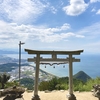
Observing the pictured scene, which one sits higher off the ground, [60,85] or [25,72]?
[60,85]

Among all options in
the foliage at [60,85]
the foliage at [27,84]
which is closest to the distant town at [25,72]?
the foliage at [60,85]

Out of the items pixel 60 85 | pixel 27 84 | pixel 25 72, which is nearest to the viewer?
pixel 60 85

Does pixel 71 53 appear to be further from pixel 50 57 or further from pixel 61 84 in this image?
pixel 61 84

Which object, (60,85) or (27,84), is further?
(27,84)

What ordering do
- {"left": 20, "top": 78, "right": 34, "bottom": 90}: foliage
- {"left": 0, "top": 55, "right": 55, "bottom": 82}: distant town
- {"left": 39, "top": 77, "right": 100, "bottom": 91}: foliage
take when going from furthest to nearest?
{"left": 0, "top": 55, "right": 55, "bottom": 82}: distant town
{"left": 20, "top": 78, "right": 34, "bottom": 90}: foliage
{"left": 39, "top": 77, "right": 100, "bottom": 91}: foliage

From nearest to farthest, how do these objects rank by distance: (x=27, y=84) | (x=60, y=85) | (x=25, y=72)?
(x=60, y=85) < (x=27, y=84) < (x=25, y=72)

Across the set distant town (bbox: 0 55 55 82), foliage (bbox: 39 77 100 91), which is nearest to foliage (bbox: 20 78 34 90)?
distant town (bbox: 0 55 55 82)

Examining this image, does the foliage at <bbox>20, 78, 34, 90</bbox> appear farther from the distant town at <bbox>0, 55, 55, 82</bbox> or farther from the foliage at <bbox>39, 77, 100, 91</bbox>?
the foliage at <bbox>39, 77, 100, 91</bbox>

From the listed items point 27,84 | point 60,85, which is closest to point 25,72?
point 27,84

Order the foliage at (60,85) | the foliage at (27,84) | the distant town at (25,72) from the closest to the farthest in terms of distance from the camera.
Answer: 1. the foliage at (60,85)
2. the foliage at (27,84)
3. the distant town at (25,72)

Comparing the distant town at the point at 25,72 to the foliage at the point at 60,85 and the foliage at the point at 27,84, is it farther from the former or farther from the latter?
the foliage at the point at 27,84

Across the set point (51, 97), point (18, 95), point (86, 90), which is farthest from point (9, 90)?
point (86, 90)

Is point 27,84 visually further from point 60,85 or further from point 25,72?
point 25,72

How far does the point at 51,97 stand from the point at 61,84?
10.6 ft
